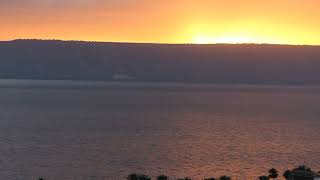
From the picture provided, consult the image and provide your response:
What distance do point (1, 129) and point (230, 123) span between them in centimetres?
4322

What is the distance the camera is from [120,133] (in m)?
98.7

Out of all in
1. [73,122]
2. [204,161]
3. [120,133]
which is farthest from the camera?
[73,122]

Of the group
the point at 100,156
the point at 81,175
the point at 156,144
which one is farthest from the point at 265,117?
the point at 81,175

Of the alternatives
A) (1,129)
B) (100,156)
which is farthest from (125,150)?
(1,129)

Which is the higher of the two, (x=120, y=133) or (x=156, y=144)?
(x=120, y=133)

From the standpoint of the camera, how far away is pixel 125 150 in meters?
76.1

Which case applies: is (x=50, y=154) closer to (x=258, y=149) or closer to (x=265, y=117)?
(x=258, y=149)

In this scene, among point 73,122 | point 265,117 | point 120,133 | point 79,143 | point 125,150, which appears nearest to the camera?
point 125,150

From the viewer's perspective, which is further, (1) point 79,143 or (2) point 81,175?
(1) point 79,143

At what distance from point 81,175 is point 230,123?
6512 cm

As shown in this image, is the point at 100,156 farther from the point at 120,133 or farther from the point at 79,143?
the point at 120,133

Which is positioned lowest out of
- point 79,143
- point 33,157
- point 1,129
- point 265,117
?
point 33,157

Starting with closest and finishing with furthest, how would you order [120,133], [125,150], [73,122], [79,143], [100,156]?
1. [100,156]
2. [125,150]
3. [79,143]
4. [120,133]
5. [73,122]

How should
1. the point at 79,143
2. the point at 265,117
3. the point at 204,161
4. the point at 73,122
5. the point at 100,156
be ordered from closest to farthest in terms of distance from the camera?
1. the point at 204,161
2. the point at 100,156
3. the point at 79,143
4. the point at 73,122
5. the point at 265,117
